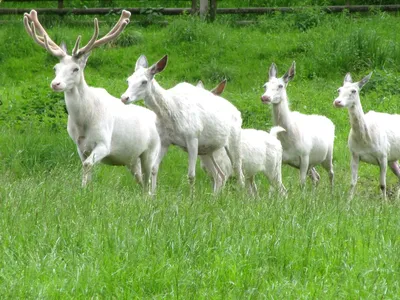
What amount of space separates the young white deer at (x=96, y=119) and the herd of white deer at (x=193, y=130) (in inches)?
0.5

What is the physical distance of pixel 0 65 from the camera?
20.7 m

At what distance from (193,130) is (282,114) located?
2.49 metres

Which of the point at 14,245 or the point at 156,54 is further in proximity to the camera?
the point at 156,54

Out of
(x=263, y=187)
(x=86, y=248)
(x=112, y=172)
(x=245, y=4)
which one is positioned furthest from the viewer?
(x=245, y=4)

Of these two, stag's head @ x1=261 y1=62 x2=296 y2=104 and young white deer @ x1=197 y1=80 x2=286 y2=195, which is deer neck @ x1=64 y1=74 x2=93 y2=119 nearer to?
young white deer @ x1=197 y1=80 x2=286 y2=195

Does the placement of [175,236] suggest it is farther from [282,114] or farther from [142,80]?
[282,114]

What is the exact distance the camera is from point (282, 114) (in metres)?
13.9

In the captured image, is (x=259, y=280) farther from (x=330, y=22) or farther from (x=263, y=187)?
(x=330, y=22)

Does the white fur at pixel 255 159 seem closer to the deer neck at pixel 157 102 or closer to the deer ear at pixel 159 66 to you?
the deer neck at pixel 157 102

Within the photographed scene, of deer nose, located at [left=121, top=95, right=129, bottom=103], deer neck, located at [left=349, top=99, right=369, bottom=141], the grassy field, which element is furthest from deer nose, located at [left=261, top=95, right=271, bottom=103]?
deer nose, located at [left=121, top=95, right=129, bottom=103]

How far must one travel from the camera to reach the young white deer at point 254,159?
13062mm

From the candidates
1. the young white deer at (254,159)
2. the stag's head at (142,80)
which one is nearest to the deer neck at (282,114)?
the young white deer at (254,159)

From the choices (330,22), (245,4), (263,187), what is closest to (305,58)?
(330,22)

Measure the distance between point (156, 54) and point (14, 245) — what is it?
14.4 metres
